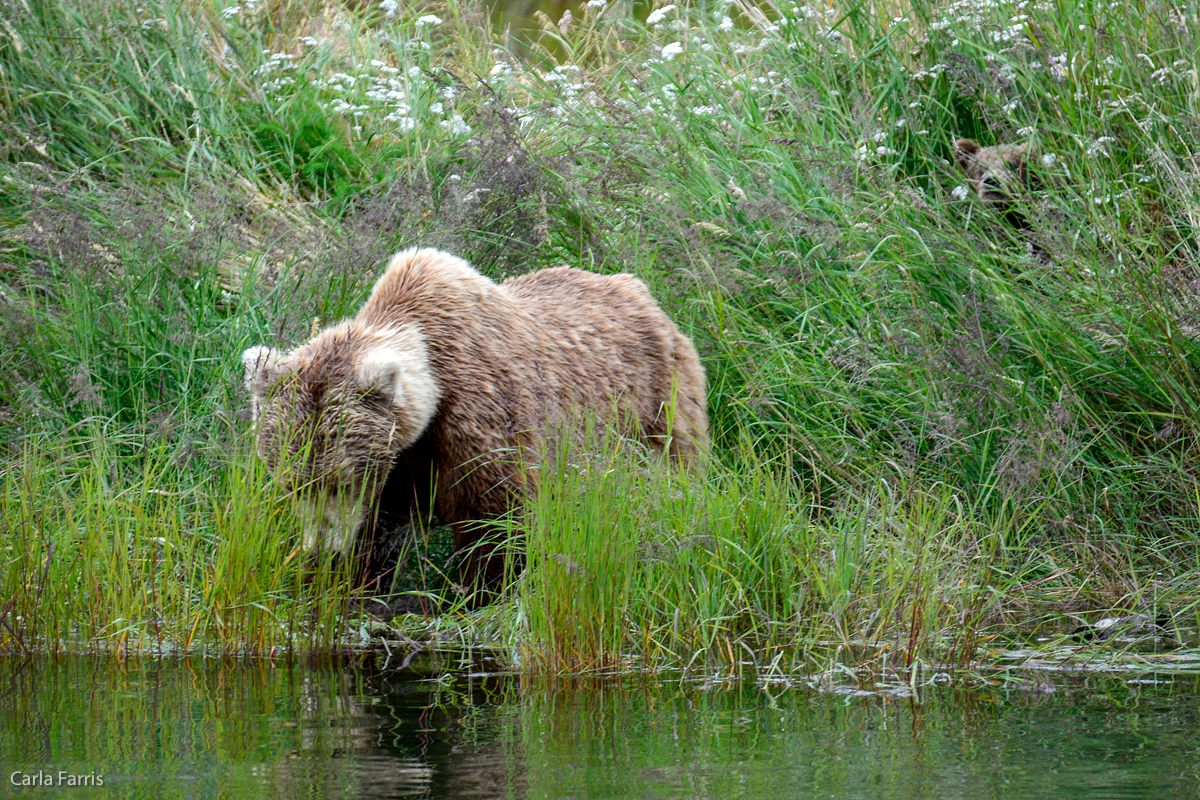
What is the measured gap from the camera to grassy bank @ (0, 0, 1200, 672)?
429 cm

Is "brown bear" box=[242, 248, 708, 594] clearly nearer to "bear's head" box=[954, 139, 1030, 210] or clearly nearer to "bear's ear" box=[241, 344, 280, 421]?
"bear's ear" box=[241, 344, 280, 421]

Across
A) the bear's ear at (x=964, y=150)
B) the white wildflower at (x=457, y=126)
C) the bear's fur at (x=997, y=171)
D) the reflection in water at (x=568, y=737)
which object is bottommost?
the reflection in water at (x=568, y=737)

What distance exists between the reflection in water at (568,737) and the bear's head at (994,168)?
317cm

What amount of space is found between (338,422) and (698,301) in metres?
2.27

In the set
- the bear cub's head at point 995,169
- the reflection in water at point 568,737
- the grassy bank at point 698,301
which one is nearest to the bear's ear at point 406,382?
the grassy bank at point 698,301

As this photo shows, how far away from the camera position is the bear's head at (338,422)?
459 centimetres

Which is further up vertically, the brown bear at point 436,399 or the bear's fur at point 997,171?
the bear's fur at point 997,171

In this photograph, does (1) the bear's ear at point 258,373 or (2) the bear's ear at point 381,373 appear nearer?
(2) the bear's ear at point 381,373

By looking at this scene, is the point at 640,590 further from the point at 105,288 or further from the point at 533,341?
the point at 105,288

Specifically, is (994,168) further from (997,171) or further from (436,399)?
(436,399)

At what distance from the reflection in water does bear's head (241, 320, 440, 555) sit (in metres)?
0.72

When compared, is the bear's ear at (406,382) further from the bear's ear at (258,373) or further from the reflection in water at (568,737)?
the reflection in water at (568,737)

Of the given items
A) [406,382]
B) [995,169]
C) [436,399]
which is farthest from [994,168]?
[406,382]

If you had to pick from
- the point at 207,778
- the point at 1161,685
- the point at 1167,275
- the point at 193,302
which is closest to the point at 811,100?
the point at 1167,275
